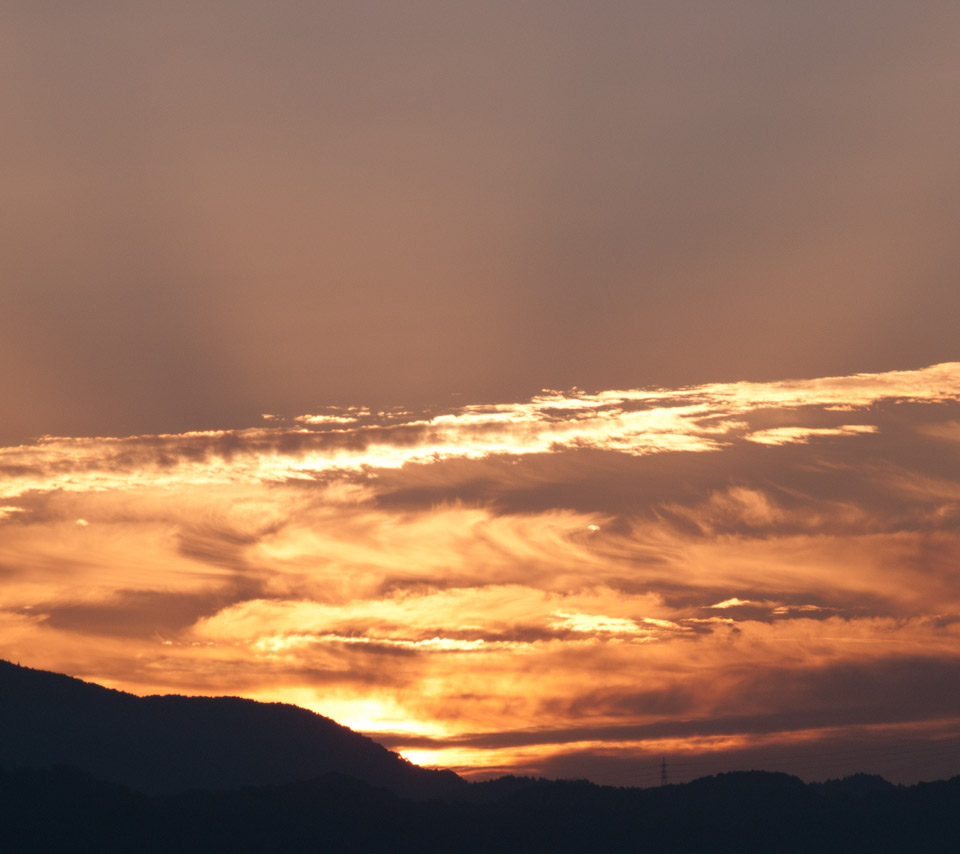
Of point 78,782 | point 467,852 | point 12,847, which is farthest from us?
point 467,852

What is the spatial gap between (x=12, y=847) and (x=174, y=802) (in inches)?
1055

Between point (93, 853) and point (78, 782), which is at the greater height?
point (78, 782)

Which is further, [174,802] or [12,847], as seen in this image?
[174,802]

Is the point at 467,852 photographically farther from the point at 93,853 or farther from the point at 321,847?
the point at 93,853

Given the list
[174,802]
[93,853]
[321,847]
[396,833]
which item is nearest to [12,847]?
[93,853]

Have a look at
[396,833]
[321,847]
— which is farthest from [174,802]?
[396,833]

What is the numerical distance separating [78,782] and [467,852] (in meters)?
63.6

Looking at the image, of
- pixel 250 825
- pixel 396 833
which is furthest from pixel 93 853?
pixel 396 833

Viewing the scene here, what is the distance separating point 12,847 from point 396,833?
61759 mm

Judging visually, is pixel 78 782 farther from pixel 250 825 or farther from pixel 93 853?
pixel 250 825

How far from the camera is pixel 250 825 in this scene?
18775 cm

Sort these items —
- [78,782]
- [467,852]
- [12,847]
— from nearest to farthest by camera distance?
[12,847], [78,782], [467,852]

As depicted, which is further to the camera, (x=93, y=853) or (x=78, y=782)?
(x=78, y=782)

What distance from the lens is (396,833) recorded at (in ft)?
656
